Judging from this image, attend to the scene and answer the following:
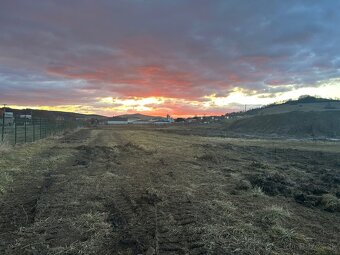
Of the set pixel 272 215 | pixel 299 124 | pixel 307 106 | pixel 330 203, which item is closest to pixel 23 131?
pixel 330 203

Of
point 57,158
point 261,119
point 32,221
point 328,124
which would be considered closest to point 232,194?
point 32,221

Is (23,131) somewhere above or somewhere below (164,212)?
above

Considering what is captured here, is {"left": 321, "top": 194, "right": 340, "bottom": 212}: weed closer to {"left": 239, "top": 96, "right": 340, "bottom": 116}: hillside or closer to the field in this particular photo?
the field

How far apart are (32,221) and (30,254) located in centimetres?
185

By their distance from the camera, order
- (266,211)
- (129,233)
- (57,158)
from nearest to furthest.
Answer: (129,233) < (266,211) < (57,158)

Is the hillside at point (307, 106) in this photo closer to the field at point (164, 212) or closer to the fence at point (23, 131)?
the fence at point (23, 131)

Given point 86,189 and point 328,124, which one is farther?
point 328,124

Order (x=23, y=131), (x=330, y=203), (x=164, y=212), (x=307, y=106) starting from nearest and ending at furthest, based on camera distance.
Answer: (x=164, y=212)
(x=330, y=203)
(x=23, y=131)
(x=307, y=106)

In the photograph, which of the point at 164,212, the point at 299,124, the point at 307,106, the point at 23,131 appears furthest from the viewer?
the point at 307,106

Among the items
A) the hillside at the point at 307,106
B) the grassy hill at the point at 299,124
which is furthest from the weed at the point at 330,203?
the hillside at the point at 307,106

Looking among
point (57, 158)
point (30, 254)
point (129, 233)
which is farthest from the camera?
point (57, 158)

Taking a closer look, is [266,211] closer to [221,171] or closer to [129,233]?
[129,233]

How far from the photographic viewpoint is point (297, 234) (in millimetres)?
6633

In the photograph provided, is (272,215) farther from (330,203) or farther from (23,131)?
(23,131)
